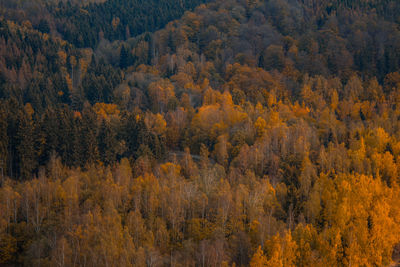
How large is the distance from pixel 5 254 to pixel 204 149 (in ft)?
152

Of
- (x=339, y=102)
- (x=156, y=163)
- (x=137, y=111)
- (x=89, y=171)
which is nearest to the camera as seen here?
(x=89, y=171)

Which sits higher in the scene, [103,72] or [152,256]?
[152,256]

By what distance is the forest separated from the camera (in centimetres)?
5878

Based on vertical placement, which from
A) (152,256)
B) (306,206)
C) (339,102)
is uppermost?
(152,256)

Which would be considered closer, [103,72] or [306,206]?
[306,206]

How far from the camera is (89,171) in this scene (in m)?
78.0

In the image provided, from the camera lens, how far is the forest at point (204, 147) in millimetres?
58781

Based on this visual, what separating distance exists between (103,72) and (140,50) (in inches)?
1244

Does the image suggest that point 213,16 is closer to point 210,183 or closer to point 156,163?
point 156,163

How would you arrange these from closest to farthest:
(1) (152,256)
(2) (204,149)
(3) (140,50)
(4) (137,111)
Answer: (1) (152,256)
(2) (204,149)
(4) (137,111)
(3) (140,50)

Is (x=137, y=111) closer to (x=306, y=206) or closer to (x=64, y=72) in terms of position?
(x=64, y=72)

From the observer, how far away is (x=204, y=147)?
94.4 m

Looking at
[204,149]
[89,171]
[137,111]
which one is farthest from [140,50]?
[89,171]

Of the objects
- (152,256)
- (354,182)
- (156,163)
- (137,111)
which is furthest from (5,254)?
(137,111)
